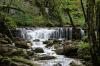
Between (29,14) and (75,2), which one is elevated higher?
(75,2)

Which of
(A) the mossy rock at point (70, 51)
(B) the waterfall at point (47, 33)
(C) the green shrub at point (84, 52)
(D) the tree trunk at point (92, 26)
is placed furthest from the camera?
(B) the waterfall at point (47, 33)

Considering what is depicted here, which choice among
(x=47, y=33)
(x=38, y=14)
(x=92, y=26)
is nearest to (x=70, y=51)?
(x=92, y=26)

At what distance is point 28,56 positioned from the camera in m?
14.7

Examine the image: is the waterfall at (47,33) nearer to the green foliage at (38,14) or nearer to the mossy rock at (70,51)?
the green foliage at (38,14)

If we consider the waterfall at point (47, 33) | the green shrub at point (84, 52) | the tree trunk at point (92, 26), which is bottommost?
the waterfall at point (47, 33)

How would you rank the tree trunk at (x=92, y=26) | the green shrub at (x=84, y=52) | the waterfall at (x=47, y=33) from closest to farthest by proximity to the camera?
1. the tree trunk at (x=92, y=26)
2. the green shrub at (x=84, y=52)
3. the waterfall at (x=47, y=33)

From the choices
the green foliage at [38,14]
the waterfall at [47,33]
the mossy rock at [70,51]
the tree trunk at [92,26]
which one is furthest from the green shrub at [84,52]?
the green foliage at [38,14]

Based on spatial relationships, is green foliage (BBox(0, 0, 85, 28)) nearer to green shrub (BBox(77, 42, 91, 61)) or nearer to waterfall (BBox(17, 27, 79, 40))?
waterfall (BBox(17, 27, 79, 40))

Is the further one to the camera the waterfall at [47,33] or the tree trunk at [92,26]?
the waterfall at [47,33]

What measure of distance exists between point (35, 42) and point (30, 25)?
24.0ft

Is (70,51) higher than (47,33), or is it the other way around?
(70,51)

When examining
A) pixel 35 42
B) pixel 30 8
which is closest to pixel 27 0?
pixel 30 8

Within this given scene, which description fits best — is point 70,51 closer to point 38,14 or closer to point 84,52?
point 84,52

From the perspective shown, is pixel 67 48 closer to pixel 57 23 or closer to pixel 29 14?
pixel 57 23
